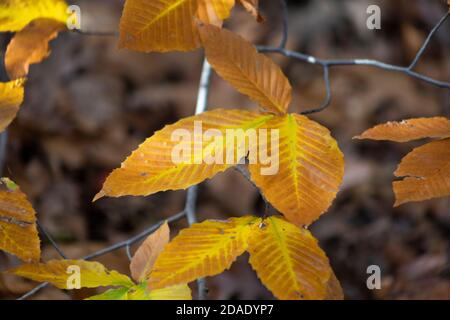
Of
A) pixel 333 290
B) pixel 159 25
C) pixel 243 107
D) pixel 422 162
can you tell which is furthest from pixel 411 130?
pixel 243 107

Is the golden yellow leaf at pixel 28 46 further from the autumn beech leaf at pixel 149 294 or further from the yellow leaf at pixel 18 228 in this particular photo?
the autumn beech leaf at pixel 149 294

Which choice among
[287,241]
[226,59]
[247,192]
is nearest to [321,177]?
[287,241]

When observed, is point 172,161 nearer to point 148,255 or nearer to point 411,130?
point 148,255

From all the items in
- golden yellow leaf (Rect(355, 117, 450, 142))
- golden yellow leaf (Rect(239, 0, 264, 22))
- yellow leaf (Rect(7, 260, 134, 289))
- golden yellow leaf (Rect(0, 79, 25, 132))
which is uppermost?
golden yellow leaf (Rect(239, 0, 264, 22))

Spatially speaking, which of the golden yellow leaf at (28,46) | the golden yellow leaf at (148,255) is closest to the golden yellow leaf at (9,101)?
the golden yellow leaf at (28,46)

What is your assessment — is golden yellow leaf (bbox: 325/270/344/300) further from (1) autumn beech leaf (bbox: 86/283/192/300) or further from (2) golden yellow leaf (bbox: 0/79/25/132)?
(2) golden yellow leaf (bbox: 0/79/25/132)

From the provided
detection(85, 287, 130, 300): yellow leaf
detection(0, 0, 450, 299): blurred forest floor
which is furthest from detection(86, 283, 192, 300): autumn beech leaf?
detection(0, 0, 450, 299): blurred forest floor
